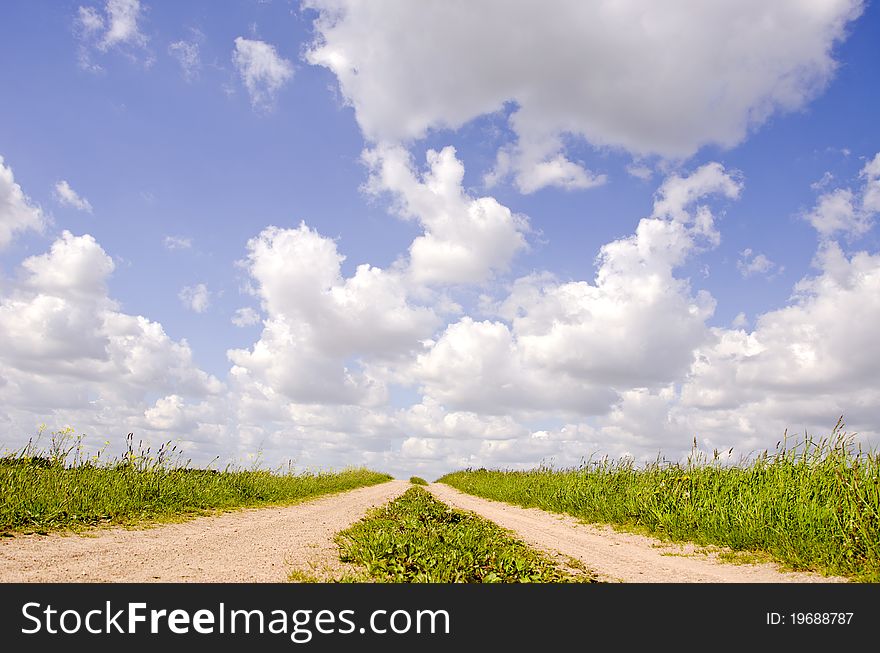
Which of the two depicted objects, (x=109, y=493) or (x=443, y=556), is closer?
(x=443, y=556)

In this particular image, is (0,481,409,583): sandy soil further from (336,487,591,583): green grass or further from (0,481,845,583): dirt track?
(336,487,591,583): green grass

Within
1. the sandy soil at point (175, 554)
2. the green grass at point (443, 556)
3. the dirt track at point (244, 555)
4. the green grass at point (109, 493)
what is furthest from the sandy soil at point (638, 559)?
the green grass at point (109, 493)

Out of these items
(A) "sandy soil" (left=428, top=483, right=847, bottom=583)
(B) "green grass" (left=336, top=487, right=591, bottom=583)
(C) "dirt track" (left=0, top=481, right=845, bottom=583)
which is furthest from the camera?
(A) "sandy soil" (left=428, top=483, right=847, bottom=583)

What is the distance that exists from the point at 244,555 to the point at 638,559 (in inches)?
274

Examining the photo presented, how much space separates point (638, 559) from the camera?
10.4 meters

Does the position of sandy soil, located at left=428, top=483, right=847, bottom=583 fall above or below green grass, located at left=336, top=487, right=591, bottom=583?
below

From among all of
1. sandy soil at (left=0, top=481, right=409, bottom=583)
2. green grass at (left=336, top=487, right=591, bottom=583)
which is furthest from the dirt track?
green grass at (left=336, top=487, right=591, bottom=583)

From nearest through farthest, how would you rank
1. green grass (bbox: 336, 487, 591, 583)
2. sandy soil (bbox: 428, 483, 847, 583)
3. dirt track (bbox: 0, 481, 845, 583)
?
green grass (bbox: 336, 487, 591, 583) < dirt track (bbox: 0, 481, 845, 583) < sandy soil (bbox: 428, 483, 847, 583)

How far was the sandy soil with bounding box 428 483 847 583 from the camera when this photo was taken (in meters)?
8.27

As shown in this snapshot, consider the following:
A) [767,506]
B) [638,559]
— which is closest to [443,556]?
[638,559]

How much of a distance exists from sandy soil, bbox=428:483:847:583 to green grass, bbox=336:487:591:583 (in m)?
0.98

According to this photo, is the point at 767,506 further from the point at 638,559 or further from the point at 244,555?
the point at 244,555

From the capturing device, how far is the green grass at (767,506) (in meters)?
8.98
